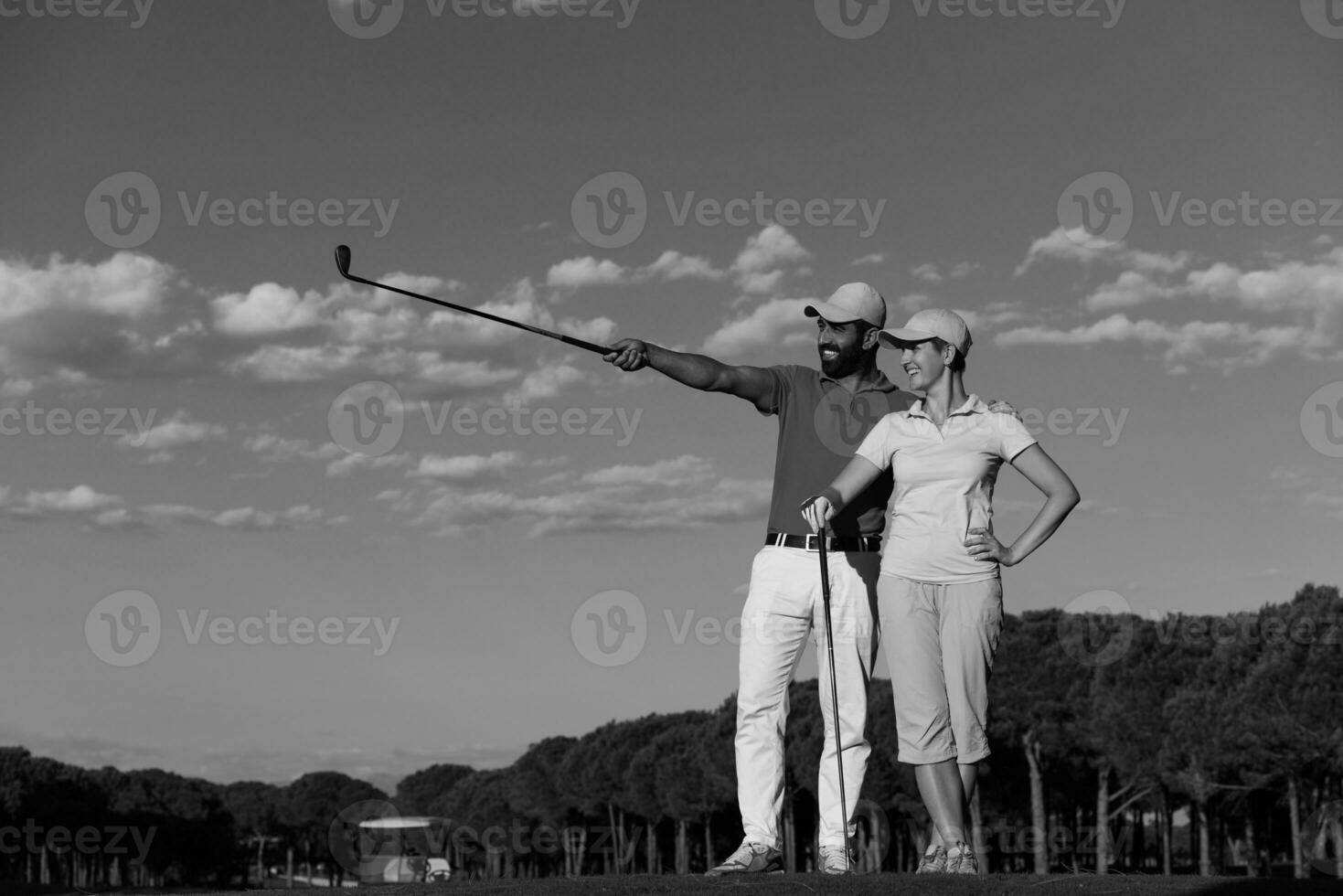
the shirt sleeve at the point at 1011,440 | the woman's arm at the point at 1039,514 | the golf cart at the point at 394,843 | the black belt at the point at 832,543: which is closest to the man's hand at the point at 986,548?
the woman's arm at the point at 1039,514

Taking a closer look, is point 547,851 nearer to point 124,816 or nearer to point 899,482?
point 124,816

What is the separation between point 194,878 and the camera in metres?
116

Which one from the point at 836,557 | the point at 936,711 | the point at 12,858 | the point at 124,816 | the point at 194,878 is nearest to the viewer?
the point at 936,711

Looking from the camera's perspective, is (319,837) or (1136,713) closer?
(1136,713)

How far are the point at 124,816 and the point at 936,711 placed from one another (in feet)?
326

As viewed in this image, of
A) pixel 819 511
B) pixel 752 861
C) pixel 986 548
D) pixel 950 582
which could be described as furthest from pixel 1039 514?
pixel 752 861

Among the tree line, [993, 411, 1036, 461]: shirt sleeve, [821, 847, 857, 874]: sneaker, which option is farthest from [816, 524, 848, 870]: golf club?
the tree line

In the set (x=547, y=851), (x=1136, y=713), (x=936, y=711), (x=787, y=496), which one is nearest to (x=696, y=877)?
(x=936, y=711)

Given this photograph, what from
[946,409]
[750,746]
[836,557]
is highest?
[946,409]

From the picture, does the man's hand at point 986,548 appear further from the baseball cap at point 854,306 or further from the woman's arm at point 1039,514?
the baseball cap at point 854,306

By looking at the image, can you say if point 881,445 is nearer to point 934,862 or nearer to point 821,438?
point 821,438

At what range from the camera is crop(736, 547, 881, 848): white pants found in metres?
8.27

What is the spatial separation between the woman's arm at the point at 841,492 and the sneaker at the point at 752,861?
1.80m

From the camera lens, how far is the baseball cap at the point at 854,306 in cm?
846
